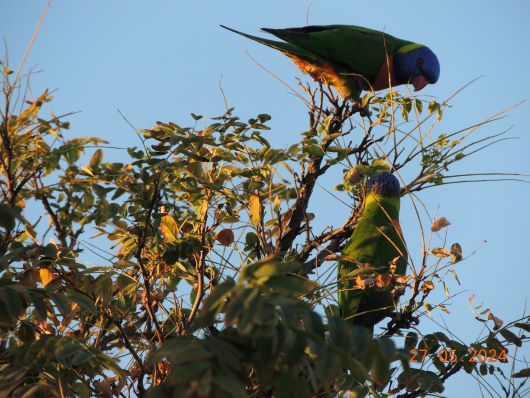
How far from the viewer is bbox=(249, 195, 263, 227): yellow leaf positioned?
212 cm

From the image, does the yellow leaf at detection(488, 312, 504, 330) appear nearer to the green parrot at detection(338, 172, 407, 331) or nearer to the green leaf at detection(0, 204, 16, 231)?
the green parrot at detection(338, 172, 407, 331)

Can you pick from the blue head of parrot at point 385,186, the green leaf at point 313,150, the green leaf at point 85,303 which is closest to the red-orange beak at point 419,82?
the blue head of parrot at point 385,186

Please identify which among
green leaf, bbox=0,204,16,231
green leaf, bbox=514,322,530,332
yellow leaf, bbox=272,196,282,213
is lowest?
green leaf, bbox=0,204,16,231

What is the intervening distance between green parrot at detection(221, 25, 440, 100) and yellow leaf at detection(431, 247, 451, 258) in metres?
1.45

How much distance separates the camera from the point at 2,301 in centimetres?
168

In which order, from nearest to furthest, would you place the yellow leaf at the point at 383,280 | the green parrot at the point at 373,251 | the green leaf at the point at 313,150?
the yellow leaf at the point at 383,280 < the green leaf at the point at 313,150 < the green parrot at the point at 373,251

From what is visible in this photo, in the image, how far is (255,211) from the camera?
212 centimetres

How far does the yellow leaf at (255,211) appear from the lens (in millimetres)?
2117

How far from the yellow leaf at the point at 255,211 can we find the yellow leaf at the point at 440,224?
0.55 metres

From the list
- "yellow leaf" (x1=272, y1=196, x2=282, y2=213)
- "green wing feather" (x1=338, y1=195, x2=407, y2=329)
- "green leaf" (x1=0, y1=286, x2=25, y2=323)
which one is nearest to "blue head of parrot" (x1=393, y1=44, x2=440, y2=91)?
"green wing feather" (x1=338, y1=195, x2=407, y2=329)

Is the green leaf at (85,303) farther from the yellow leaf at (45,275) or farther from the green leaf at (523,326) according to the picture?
the green leaf at (523,326)

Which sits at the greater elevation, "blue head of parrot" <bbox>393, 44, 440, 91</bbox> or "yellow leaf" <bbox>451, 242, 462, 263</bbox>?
"blue head of parrot" <bbox>393, 44, 440, 91</bbox>

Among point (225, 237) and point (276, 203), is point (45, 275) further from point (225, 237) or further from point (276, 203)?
point (276, 203)
